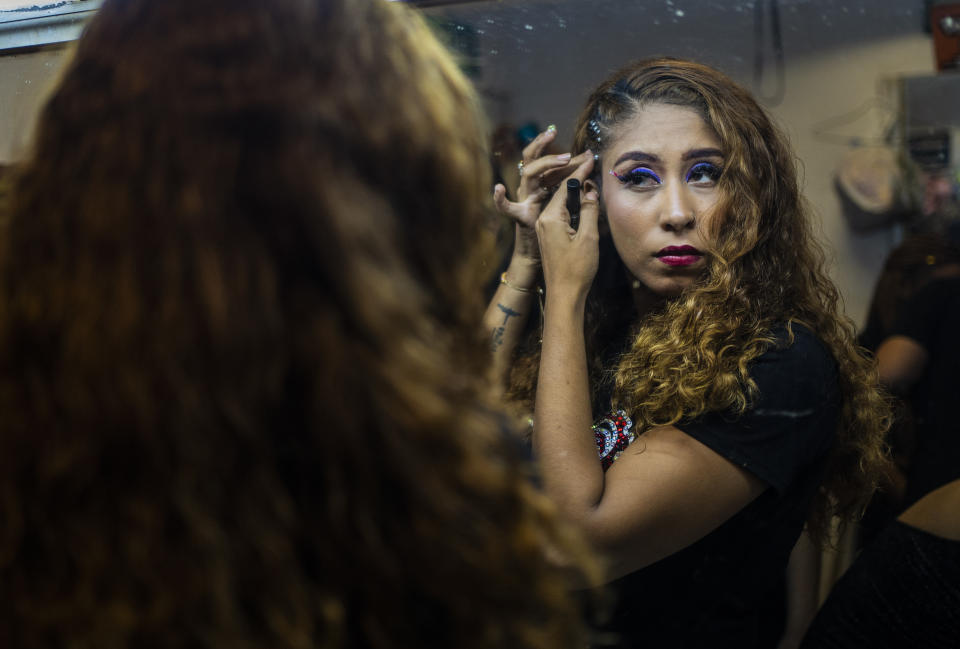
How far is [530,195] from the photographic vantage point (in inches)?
45.2

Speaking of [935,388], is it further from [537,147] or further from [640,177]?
[537,147]

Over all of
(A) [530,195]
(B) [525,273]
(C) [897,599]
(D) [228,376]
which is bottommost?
(C) [897,599]

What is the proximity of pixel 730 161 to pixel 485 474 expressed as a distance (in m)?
0.69

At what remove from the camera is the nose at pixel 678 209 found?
0.98 m

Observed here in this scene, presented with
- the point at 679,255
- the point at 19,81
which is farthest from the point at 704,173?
the point at 19,81

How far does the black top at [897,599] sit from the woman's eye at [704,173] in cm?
53

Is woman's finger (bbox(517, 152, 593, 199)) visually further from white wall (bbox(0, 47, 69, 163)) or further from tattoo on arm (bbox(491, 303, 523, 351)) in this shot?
white wall (bbox(0, 47, 69, 163))

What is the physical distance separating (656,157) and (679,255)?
0.43 ft

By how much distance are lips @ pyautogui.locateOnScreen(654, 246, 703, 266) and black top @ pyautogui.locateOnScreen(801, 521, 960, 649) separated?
1.51 ft

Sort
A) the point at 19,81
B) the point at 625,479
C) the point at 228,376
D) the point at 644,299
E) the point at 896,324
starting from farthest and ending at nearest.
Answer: the point at 896,324, the point at 19,81, the point at 644,299, the point at 625,479, the point at 228,376

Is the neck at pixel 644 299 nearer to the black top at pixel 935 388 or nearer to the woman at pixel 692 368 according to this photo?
the woman at pixel 692 368

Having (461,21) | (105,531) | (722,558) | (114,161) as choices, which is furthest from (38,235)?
(461,21)

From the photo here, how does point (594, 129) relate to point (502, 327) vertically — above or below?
above

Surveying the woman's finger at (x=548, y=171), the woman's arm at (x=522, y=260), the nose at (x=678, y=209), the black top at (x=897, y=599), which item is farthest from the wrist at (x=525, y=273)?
the black top at (x=897, y=599)
